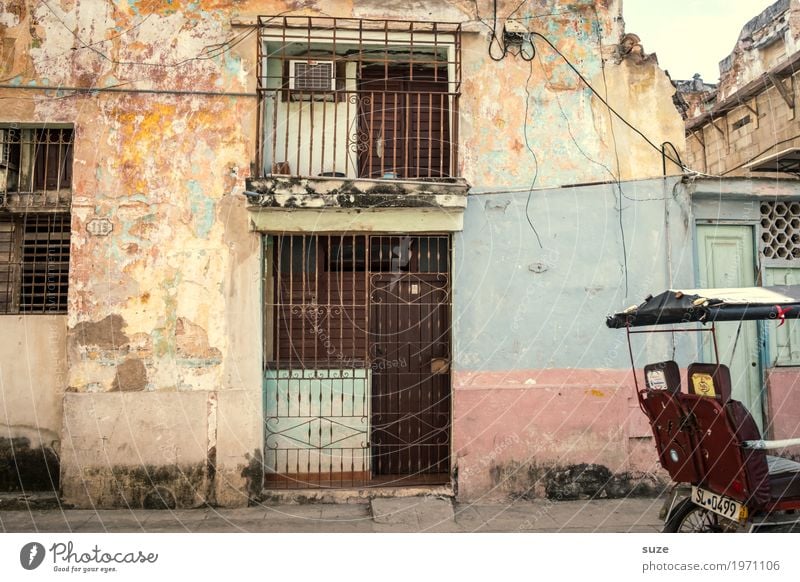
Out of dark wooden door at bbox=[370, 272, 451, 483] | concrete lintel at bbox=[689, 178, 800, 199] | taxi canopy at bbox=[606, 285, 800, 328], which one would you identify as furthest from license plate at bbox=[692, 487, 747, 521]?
concrete lintel at bbox=[689, 178, 800, 199]

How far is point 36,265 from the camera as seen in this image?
6.75 meters

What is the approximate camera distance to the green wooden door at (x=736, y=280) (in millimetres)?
A: 7043

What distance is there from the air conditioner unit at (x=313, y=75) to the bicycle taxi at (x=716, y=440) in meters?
4.18

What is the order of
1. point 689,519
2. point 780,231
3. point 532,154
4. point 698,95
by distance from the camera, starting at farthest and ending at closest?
1. point 698,95
2. point 780,231
3. point 532,154
4. point 689,519

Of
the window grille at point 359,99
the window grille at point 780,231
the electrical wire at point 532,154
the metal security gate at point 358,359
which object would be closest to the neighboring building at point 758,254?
the window grille at point 780,231

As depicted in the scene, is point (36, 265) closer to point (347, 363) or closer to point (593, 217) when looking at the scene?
point (347, 363)

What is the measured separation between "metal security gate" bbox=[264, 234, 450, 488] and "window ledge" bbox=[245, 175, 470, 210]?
51 cm

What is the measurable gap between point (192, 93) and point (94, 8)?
53.8 inches

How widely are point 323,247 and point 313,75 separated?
1.89 meters

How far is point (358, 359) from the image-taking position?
6.83 metres

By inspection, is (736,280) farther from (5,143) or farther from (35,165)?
(5,143)

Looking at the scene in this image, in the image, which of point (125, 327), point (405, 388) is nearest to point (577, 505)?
point (405, 388)

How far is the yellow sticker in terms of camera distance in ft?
13.9

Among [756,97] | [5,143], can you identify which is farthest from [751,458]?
[756,97]
